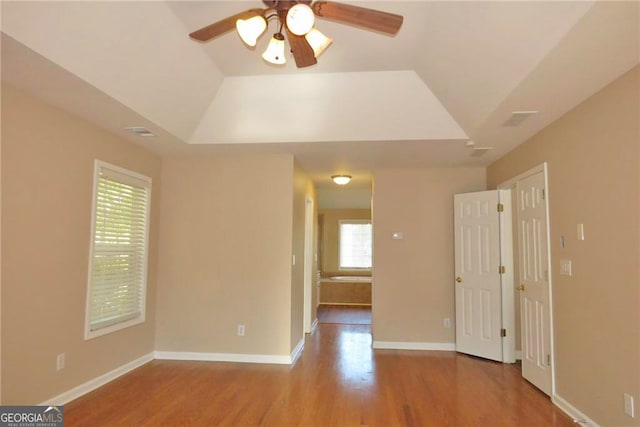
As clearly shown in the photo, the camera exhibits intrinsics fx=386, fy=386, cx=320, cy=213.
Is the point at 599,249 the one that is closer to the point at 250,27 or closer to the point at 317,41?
the point at 317,41

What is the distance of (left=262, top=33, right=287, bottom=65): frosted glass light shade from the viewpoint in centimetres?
228

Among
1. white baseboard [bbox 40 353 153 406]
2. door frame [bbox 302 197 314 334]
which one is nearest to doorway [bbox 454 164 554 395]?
door frame [bbox 302 197 314 334]

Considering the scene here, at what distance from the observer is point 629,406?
2.39 metres

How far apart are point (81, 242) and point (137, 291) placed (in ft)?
3.55

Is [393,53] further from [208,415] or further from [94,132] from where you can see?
[208,415]

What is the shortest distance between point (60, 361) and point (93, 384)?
50cm

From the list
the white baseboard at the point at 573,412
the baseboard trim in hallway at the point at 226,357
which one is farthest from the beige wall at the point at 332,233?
the white baseboard at the point at 573,412

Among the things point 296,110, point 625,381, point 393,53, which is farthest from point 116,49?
point 625,381

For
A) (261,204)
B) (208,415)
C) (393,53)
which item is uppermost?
(393,53)

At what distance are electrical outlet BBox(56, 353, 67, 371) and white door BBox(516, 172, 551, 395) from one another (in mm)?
4093

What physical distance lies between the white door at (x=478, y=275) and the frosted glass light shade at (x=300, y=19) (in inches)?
136

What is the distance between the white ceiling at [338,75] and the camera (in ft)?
7.07

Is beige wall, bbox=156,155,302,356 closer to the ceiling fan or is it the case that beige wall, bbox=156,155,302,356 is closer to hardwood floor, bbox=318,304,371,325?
the ceiling fan

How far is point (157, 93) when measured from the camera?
3188 millimetres
